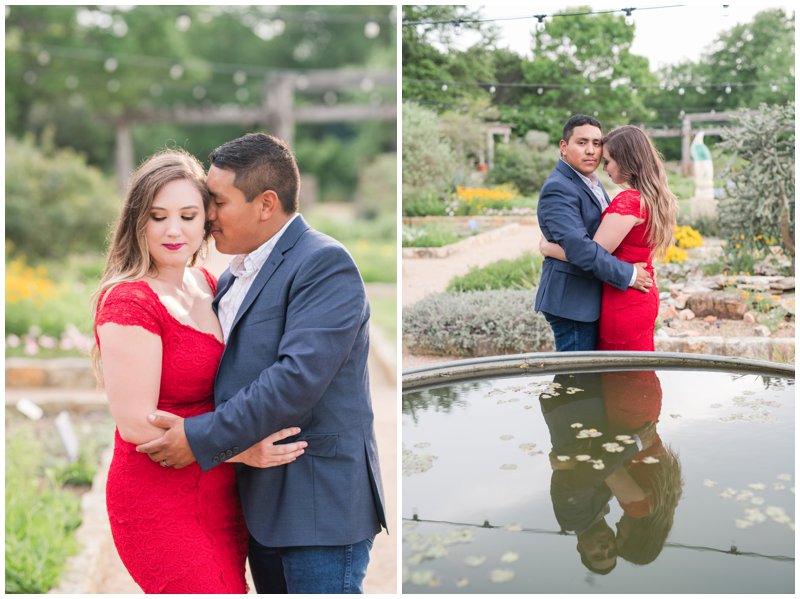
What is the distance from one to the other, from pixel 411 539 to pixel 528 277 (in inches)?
153

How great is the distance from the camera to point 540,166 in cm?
614

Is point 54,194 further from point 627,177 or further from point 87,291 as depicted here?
point 627,177

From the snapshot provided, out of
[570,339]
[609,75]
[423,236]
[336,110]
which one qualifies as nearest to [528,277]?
[423,236]

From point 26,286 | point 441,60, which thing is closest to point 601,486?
point 441,60

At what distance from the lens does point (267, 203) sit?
201cm

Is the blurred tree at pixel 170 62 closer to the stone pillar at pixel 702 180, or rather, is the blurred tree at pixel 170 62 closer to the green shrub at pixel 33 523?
the green shrub at pixel 33 523

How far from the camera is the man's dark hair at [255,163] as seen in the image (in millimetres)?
1967

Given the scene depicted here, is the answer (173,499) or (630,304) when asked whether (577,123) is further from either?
(173,499)

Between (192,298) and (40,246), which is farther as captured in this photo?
(40,246)

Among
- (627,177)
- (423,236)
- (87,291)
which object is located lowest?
(87,291)

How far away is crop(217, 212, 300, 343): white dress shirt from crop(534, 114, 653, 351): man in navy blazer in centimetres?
143

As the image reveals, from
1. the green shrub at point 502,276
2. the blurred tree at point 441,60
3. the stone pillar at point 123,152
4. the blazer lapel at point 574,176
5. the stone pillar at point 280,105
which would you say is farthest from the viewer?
the stone pillar at point 123,152

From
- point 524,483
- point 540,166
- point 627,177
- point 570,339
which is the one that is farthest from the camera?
point 540,166

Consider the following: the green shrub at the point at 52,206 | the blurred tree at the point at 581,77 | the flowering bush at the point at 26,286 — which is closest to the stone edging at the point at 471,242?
the blurred tree at the point at 581,77
